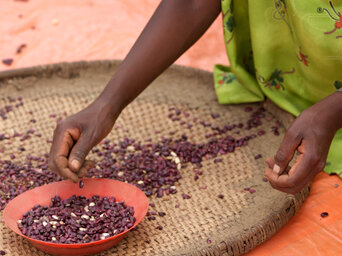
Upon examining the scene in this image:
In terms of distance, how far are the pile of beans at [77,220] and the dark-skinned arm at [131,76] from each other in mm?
103

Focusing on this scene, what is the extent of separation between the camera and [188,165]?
2.00 m

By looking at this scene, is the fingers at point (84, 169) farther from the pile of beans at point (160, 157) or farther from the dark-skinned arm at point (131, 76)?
the pile of beans at point (160, 157)

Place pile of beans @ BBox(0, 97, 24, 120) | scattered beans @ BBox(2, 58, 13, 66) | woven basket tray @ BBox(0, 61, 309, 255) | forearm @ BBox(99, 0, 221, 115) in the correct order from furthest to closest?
scattered beans @ BBox(2, 58, 13, 66)
pile of beans @ BBox(0, 97, 24, 120)
forearm @ BBox(99, 0, 221, 115)
woven basket tray @ BBox(0, 61, 309, 255)

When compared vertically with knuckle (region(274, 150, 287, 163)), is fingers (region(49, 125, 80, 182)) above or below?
below

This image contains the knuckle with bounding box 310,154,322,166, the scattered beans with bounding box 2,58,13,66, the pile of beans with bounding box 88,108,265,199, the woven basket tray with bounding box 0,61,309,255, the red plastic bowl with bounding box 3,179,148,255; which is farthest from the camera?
the scattered beans with bounding box 2,58,13,66

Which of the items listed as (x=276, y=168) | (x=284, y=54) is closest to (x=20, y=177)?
(x=276, y=168)

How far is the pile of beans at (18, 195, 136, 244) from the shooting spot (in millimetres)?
1531

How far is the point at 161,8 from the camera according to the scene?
1.86 meters

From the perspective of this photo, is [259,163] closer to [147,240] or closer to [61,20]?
[147,240]

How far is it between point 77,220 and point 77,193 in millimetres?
147

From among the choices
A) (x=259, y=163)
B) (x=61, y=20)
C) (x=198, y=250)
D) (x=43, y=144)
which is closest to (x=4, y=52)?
(x=61, y=20)

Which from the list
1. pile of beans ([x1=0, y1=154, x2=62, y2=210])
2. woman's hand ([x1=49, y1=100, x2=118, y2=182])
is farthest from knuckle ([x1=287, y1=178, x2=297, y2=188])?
pile of beans ([x1=0, y1=154, x2=62, y2=210])

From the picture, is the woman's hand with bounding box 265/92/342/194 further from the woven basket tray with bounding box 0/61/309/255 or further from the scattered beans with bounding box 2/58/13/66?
the scattered beans with bounding box 2/58/13/66

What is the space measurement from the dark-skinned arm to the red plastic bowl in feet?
0.36
